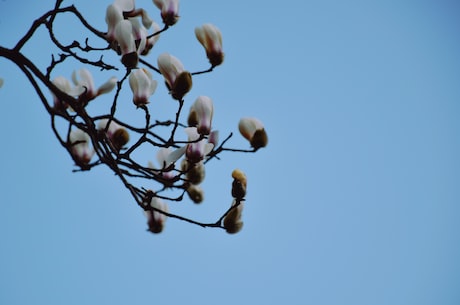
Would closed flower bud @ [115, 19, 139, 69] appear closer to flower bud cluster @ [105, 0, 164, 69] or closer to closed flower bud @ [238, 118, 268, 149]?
flower bud cluster @ [105, 0, 164, 69]

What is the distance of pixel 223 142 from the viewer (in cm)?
171

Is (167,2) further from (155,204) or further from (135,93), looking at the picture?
(155,204)

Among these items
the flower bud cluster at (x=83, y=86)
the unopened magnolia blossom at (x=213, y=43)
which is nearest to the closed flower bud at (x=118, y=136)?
the flower bud cluster at (x=83, y=86)

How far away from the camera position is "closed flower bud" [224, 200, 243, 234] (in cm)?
178

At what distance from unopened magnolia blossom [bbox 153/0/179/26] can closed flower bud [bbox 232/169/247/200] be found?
2.13ft

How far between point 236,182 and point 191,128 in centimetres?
25

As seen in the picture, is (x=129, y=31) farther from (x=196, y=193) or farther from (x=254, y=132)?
(x=196, y=193)

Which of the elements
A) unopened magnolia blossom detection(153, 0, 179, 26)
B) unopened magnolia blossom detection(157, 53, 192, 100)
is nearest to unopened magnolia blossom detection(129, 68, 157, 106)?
unopened magnolia blossom detection(157, 53, 192, 100)

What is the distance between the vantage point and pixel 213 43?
180 centimetres

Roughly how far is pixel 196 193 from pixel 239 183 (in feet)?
0.81

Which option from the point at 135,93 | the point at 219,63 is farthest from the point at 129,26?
the point at 219,63

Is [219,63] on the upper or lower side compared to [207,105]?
upper

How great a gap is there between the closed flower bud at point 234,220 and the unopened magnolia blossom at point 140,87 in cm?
49

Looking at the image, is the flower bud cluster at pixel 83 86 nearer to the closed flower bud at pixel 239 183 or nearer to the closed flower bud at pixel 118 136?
the closed flower bud at pixel 118 136
